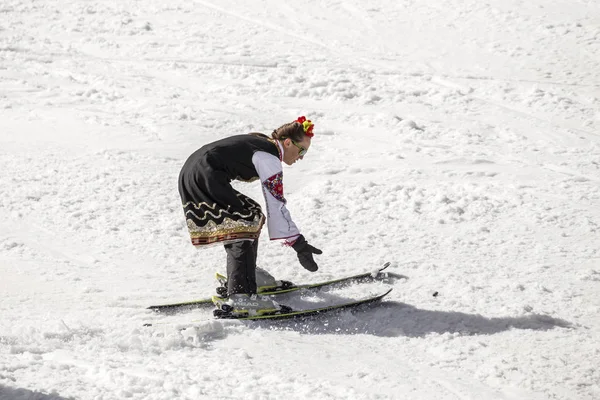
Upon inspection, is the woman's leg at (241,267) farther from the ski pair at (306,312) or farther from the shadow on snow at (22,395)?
the shadow on snow at (22,395)

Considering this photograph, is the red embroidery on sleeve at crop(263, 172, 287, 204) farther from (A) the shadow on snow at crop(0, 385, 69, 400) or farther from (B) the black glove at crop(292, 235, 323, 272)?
(A) the shadow on snow at crop(0, 385, 69, 400)

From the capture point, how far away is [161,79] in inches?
447

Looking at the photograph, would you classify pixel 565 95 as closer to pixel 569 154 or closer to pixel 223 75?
pixel 569 154

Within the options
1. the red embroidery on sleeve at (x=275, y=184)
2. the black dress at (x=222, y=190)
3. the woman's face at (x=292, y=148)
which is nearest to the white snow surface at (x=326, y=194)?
the black dress at (x=222, y=190)

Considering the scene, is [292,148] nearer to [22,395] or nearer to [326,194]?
[22,395]

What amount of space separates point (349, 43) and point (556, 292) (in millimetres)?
8082

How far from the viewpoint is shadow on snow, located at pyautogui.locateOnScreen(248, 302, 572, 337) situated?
508cm

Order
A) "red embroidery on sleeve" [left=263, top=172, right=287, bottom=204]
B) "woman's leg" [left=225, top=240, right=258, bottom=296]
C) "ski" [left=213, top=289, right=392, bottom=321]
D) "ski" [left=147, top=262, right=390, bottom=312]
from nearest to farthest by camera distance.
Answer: "red embroidery on sleeve" [left=263, top=172, right=287, bottom=204] → "woman's leg" [left=225, top=240, right=258, bottom=296] → "ski" [left=213, top=289, right=392, bottom=321] → "ski" [left=147, top=262, right=390, bottom=312]

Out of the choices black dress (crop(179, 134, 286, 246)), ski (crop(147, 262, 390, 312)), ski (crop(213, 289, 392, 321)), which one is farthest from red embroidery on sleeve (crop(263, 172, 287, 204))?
ski (crop(147, 262, 390, 312))

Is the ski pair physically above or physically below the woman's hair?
below

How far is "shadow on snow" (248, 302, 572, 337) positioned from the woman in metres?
0.46

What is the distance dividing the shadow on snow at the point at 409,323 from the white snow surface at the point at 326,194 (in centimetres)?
2

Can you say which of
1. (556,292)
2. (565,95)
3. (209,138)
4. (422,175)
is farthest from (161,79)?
(556,292)

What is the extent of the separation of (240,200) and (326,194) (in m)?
2.66
